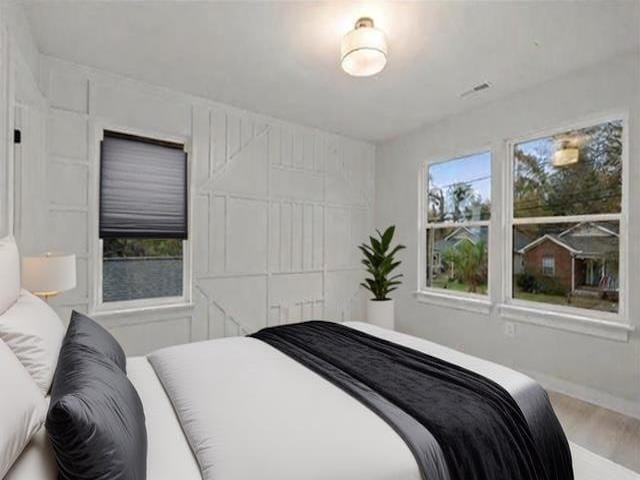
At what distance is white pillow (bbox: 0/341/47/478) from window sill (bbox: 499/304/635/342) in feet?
10.9

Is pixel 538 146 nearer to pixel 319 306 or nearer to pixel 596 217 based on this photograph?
pixel 596 217

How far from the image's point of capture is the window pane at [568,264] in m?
2.74

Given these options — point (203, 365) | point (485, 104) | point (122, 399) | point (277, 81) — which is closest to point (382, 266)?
point (485, 104)

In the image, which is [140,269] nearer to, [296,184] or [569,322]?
[296,184]

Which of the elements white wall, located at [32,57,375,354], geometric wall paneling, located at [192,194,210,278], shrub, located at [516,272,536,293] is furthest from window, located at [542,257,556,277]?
geometric wall paneling, located at [192,194,210,278]

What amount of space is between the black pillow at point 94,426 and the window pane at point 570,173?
3327 mm

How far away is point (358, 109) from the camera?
362 cm

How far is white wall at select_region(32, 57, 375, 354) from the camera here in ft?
9.15

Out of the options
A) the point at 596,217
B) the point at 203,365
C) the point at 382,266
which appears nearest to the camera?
the point at 203,365

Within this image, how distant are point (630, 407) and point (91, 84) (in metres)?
4.73

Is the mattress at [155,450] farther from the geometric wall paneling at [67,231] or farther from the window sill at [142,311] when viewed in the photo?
the geometric wall paneling at [67,231]

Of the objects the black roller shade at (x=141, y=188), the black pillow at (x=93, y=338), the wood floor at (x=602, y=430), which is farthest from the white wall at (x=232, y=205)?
the wood floor at (x=602, y=430)

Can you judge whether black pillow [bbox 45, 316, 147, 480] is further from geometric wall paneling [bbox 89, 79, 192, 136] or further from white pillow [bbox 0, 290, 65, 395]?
geometric wall paneling [bbox 89, 79, 192, 136]

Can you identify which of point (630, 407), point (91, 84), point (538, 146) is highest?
point (91, 84)
